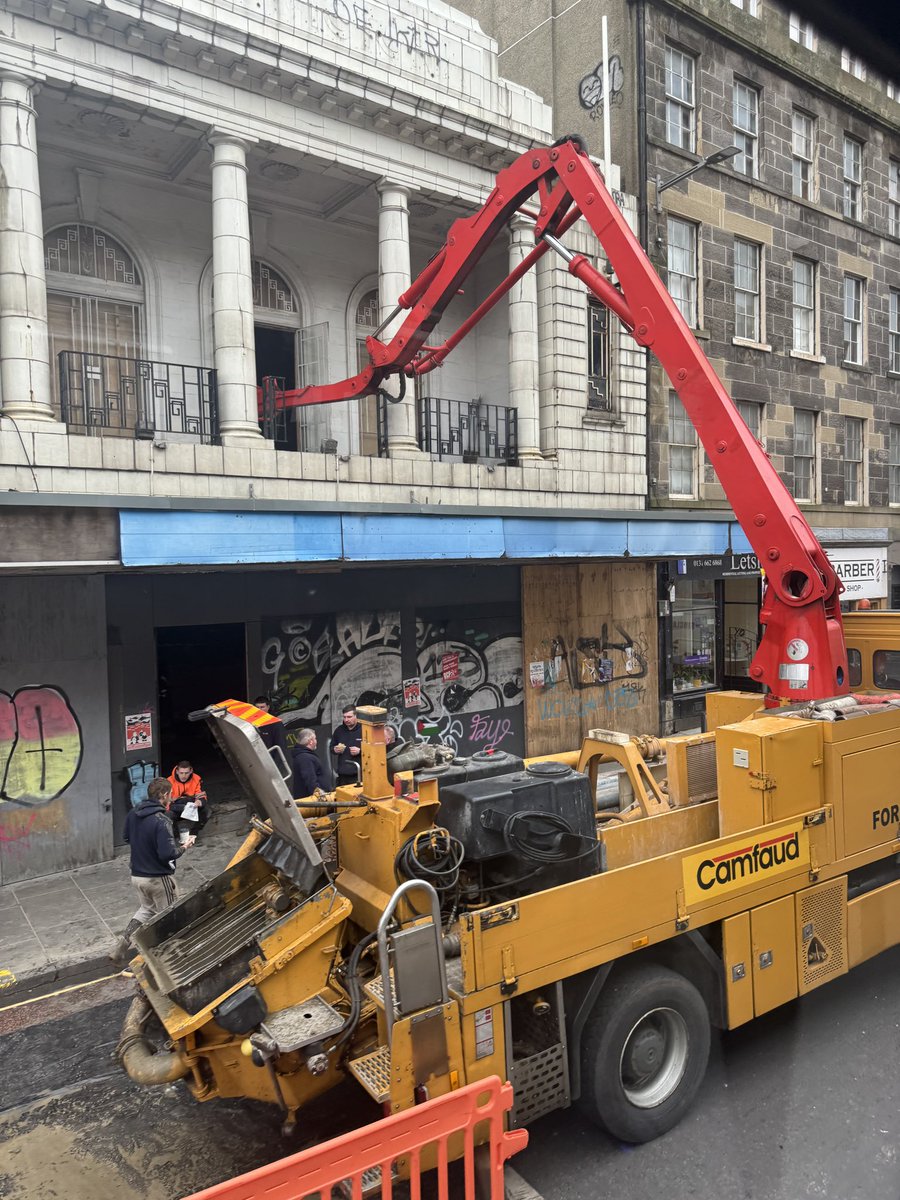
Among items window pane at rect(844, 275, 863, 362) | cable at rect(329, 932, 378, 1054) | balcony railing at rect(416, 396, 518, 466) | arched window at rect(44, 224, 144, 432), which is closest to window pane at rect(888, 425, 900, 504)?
window pane at rect(844, 275, 863, 362)

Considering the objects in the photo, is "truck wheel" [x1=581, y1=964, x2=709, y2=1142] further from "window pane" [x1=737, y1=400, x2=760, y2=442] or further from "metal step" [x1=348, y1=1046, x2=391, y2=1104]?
"window pane" [x1=737, y1=400, x2=760, y2=442]

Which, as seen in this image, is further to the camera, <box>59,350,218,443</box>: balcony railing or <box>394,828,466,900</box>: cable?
<box>59,350,218,443</box>: balcony railing

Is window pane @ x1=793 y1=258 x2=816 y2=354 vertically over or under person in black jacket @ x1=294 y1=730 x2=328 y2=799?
over

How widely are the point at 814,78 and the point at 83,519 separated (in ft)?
65.8

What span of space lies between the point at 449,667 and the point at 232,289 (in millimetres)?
6857

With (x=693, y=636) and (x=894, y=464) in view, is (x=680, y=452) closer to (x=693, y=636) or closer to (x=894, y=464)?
(x=693, y=636)

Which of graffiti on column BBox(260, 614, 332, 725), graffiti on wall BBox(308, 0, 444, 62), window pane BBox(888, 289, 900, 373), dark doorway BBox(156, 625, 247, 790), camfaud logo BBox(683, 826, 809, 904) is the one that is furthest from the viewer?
window pane BBox(888, 289, 900, 373)

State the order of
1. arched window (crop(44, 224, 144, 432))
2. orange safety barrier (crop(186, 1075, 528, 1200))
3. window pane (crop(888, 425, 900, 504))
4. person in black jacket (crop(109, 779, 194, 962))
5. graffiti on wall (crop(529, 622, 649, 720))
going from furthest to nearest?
window pane (crop(888, 425, 900, 504)) → graffiti on wall (crop(529, 622, 649, 720)) → arched window (crop(44, 224, 144, 432)) → person in black jacket (crop(109, 779, 194, 962)) → orange safety barrier (crop(186, 1075, 528, 1200))

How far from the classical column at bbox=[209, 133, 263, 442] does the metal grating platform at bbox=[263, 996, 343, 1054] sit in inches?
324

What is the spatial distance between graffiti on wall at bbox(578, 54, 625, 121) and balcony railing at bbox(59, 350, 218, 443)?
10.9m

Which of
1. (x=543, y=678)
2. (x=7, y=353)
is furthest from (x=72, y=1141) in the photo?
(x=543, y=678)

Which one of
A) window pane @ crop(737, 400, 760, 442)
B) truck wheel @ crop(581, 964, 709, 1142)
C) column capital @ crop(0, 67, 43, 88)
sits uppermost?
column capital @ crop(0, 67, 43, 88)

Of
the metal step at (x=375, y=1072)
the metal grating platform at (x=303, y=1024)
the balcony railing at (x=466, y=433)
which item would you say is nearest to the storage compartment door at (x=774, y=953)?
the metal step at (x=375, y=1072)

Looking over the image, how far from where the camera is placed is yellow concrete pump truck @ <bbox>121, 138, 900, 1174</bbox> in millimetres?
4570
